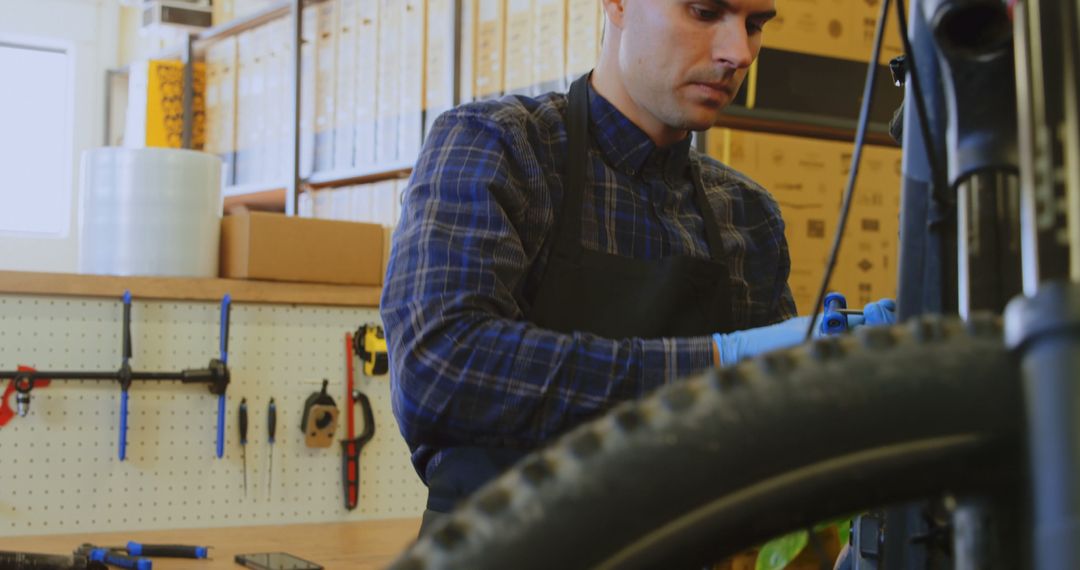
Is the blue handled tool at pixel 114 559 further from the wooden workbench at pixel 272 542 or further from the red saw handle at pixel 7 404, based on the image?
the red saw handle at pixel 7 404

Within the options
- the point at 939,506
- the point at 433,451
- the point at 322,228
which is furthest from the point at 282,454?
the point at 939,506

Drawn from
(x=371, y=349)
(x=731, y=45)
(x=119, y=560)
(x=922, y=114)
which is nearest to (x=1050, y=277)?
(x=922, y=114)

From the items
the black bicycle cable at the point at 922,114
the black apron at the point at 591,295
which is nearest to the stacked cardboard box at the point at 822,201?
the black apron at the point at 591,295

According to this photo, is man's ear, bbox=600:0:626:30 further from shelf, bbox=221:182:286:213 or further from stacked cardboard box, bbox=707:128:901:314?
shelf, bbox=221:182:286:213

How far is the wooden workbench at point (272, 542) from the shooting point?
167cm

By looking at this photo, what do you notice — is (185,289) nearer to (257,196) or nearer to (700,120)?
(700,120)

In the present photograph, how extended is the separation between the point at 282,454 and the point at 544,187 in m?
1.04

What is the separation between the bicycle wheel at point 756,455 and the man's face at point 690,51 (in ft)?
3.20

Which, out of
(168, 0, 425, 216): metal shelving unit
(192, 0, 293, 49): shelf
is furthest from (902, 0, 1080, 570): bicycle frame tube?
(192, 0, 293, 49): shelf

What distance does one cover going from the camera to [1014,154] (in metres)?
0.45

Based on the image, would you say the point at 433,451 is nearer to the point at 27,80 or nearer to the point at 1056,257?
the point at 1056,257

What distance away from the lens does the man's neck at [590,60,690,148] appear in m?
1.40

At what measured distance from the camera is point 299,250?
2197 mm

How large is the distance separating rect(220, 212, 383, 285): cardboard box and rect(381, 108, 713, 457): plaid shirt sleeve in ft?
3.17
